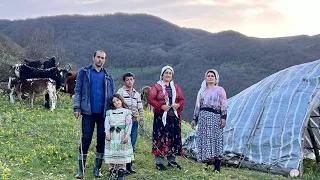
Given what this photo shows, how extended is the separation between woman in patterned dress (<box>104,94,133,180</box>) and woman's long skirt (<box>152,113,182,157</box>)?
1086 mm

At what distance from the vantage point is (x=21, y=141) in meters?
8.82

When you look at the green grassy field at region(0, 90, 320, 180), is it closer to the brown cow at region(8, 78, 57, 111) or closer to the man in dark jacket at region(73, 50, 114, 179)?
the man in dark jacket at region(73, 50, 114, 179)

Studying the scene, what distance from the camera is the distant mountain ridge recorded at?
45.8m

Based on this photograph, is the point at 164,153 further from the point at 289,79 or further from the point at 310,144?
the point at 310,144

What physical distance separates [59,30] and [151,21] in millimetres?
22954

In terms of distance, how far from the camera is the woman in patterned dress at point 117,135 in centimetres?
609

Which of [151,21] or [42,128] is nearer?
[42,128]

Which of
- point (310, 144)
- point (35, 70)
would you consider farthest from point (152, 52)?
point (310, 144)

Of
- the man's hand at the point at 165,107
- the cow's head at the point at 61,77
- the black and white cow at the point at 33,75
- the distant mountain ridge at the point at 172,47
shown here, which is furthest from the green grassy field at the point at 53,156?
the distant mountain ridge at the point at 172,47

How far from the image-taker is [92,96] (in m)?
6.13

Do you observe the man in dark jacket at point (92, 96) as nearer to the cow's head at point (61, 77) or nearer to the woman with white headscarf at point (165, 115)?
the woman with white headscarf at point (165, 115)

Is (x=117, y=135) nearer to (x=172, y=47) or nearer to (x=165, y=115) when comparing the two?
(x=165, y=115)

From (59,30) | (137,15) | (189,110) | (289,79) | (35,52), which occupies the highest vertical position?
(137,15)

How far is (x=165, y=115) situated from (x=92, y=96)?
1580 mm
